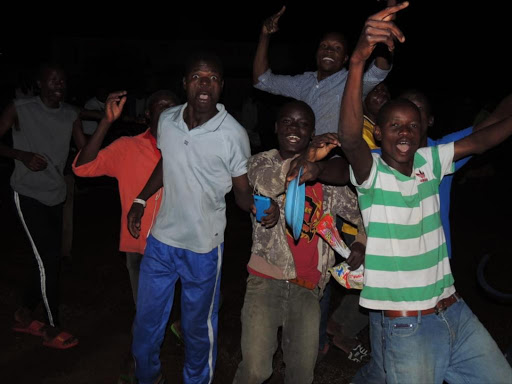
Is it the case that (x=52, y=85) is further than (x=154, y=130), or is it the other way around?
(x=52, y=85)

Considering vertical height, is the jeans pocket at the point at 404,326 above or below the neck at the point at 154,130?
below

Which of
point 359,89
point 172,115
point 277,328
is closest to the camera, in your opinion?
point 359,89

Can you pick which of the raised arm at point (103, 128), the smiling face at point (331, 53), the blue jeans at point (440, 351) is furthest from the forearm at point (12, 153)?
the blue jeans at point (440, 351)

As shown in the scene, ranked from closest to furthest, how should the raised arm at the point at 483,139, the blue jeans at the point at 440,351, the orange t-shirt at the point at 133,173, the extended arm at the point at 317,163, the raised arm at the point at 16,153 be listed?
the blue jeans at the point at 440,351, the extended arm at the point at 317,163, the raised arm at the point at 483,139, the orange t-shirt at the point at 133,173, the raised arm at the point at 16,153

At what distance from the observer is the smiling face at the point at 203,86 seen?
11.1 feet

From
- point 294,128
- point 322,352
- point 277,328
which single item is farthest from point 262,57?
point 322,352

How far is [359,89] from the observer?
8.18 ft

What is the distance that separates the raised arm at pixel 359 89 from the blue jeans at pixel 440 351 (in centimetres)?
78

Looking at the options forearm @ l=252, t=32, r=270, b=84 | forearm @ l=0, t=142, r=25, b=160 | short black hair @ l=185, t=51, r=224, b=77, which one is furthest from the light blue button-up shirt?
forearm @ l=0, t=142, r=25, b=160

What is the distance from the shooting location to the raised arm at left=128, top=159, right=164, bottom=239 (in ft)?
11.8

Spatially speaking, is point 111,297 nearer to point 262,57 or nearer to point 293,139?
point 262,57

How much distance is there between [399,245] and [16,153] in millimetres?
3045

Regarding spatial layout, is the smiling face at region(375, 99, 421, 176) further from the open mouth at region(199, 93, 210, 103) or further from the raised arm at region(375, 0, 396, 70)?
the open mouth at region(199, 93, 210, 103)

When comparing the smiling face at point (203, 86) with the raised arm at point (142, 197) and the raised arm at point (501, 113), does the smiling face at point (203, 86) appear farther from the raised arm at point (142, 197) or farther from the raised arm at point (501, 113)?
the raised arm at point (501, 113)
